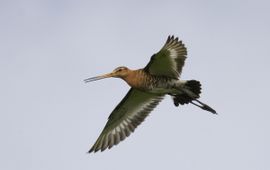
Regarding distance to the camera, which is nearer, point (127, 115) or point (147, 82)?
point (147, 82)

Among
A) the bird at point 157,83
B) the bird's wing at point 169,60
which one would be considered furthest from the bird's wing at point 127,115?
the bird's wing at point 169,60

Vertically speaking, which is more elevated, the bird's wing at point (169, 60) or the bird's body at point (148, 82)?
the bird's wing at point (169, 60)

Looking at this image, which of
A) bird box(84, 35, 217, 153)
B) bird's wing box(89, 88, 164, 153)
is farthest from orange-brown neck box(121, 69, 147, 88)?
bird's wing box(89, 88, 164, 153)

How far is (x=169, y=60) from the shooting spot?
17844 mm

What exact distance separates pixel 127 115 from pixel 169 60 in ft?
8.51

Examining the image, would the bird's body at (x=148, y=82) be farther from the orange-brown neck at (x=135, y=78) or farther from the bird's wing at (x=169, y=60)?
the bird's wing at (x=169, y=60)

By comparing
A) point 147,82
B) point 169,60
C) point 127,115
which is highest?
point 169,60

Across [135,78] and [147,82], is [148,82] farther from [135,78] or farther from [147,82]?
[135,78]

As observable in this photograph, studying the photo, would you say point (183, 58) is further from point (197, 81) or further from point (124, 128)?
point (124, 128)

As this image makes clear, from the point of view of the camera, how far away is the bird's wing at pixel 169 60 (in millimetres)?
17688

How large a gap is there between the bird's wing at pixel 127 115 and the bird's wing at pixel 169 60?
1.34 meters

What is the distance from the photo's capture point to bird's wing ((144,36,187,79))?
17.7m

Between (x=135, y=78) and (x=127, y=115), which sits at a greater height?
(x=135, y=78)

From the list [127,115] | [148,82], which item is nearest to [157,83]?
[148,82]
